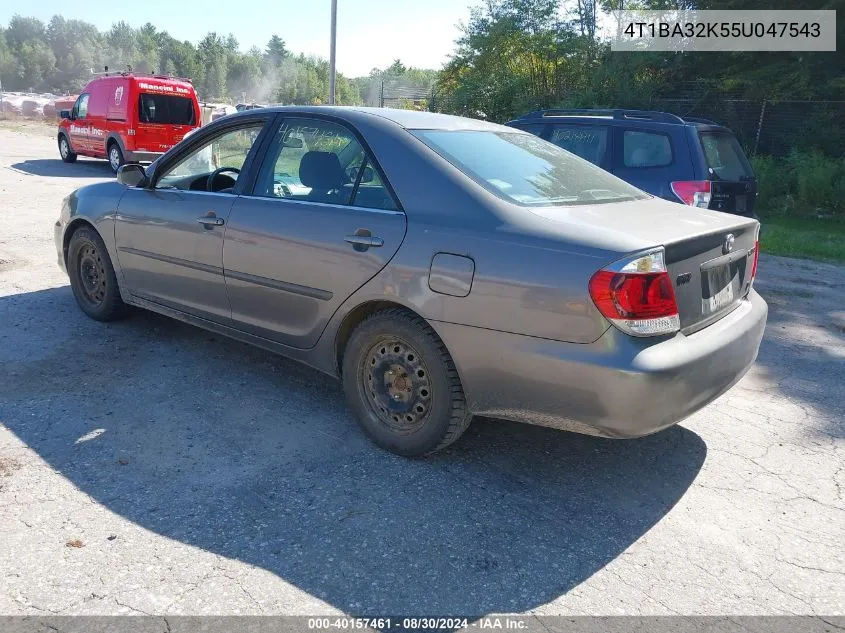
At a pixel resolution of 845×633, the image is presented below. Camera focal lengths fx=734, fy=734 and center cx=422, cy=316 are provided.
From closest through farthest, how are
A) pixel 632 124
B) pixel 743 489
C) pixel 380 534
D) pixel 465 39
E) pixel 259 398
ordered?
pixel 380 534, pixel 743 489, pixel 259 398, pixel 632 124, pixel 465 39

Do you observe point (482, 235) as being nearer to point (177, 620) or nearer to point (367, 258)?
point (367, 258)

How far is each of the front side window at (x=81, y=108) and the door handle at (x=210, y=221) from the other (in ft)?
51.0

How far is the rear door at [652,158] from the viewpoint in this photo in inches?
287

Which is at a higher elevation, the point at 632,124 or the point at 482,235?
the point at 632,124

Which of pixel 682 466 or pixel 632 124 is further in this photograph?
pixel 632 124

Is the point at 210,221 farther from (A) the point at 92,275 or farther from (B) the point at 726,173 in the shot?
(B) the point at 726,173

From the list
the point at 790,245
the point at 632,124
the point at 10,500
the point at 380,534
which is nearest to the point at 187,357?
the point at 10,500

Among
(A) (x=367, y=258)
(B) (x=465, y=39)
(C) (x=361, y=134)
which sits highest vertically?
(B) (x=465, y=39)

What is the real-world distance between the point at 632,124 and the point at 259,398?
527 centimetres

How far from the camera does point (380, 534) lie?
2920 millimetres

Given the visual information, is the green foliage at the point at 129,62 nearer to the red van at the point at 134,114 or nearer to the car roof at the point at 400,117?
the red van at the point at 134,114

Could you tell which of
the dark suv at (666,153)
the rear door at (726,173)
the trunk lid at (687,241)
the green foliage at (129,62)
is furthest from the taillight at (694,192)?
the green foliage at (129,62)

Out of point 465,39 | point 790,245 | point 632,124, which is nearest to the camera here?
point 632,124

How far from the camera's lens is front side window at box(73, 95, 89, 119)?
17.7 meters
